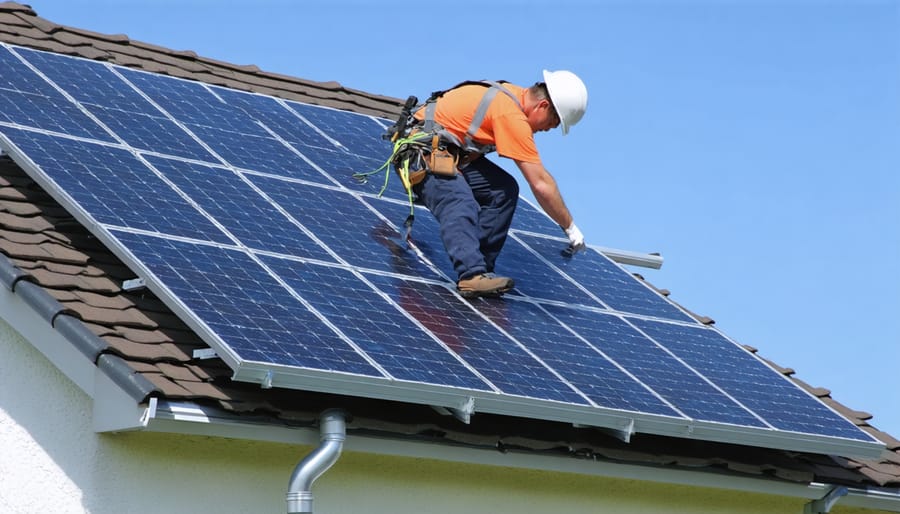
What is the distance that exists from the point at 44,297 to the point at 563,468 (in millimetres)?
3236

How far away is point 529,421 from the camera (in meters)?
9.18

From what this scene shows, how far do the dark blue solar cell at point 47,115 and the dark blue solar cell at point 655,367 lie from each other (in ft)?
10.7

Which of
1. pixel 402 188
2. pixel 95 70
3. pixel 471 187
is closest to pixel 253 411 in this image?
pixel 471 187

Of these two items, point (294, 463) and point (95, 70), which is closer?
point (294, 463)

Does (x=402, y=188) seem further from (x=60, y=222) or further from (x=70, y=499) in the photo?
(x=70, y=499)

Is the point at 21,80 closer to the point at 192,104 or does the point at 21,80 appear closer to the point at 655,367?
the point at 192,104

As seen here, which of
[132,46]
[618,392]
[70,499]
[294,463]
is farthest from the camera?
[132,46]

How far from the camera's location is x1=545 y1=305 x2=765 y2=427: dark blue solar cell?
367 inches

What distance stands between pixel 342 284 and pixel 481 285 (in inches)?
42.5

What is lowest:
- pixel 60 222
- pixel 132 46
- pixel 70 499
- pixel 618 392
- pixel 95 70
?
pixel 70 499

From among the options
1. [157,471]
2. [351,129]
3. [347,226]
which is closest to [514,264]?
[347,226]

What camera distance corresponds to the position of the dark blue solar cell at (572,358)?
8930 mm

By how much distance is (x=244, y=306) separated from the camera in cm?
808

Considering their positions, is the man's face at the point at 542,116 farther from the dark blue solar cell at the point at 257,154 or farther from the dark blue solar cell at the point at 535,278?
the dark blue solar cell at the point at 257,154
